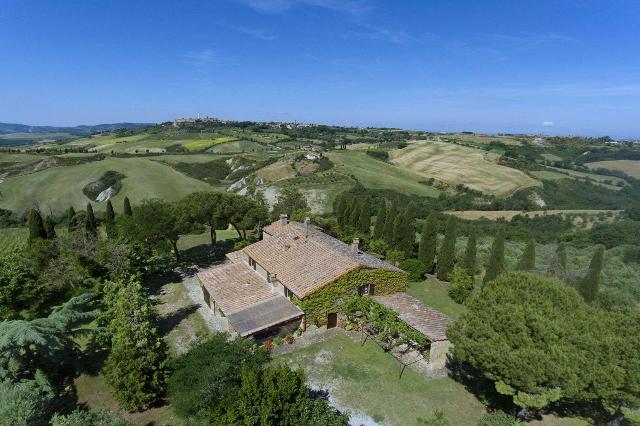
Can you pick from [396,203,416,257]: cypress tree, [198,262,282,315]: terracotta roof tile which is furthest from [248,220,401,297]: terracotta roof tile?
[396,203,416,257]: cypress tree

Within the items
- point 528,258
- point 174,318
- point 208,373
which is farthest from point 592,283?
point 174,318

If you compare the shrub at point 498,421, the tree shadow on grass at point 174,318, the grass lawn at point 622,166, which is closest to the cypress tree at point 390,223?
the tree shadow on grass at point 174,318

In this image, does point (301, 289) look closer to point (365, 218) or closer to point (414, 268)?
point (414, 268)

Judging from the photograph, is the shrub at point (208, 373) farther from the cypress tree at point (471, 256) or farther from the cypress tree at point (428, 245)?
the cypress tree at point (471, 256)

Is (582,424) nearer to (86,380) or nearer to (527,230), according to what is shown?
(86,380)

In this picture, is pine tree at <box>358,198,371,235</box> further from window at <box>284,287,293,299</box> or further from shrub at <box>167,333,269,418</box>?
shrub at <box>167,333,269,418</box>

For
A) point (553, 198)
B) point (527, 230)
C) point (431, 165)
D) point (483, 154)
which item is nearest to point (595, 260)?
point (527, 230)

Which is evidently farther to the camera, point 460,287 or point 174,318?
point 460,287
